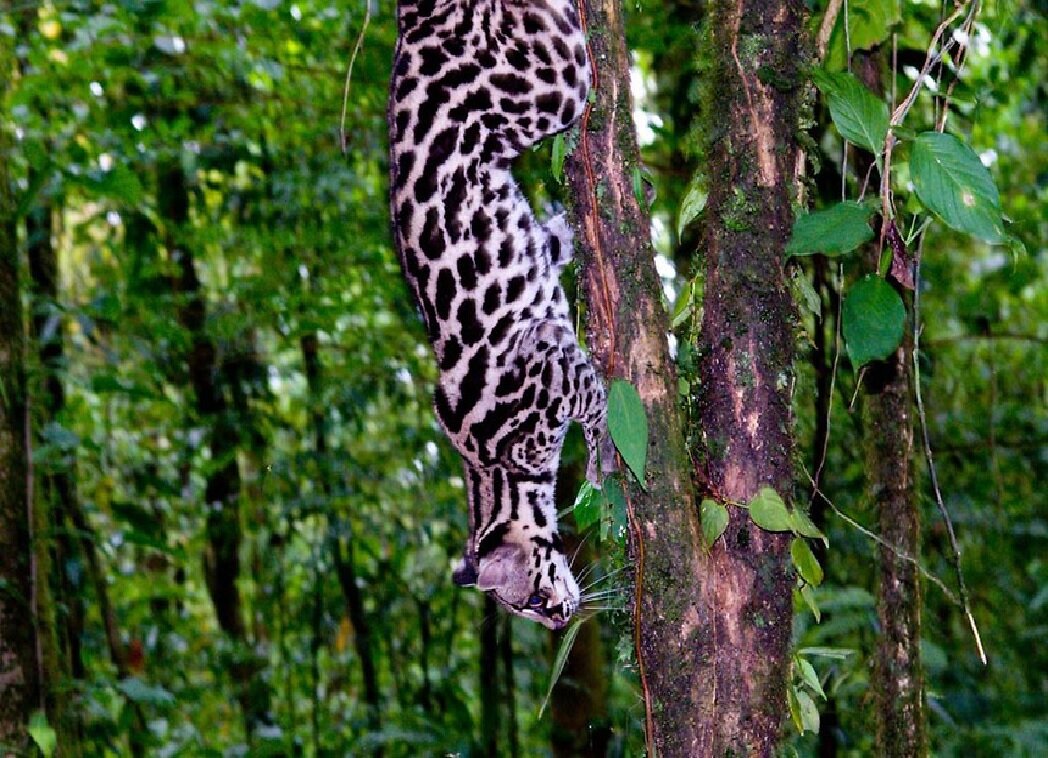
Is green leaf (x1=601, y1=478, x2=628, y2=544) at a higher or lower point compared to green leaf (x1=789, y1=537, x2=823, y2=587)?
higher

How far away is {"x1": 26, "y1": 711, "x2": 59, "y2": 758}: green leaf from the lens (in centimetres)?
339

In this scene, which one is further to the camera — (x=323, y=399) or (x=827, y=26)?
(x=323, y=399)

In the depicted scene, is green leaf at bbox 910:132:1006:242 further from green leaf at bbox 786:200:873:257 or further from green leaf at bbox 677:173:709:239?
green leaf at bbox 677:173:709:239

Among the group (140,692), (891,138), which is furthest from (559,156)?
(140,692)

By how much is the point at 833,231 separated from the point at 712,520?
2.21 feet

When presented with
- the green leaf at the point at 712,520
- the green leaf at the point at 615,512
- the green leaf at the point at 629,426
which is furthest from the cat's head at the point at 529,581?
the green leaf at the point at 629,426

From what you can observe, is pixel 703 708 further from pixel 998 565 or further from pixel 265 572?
pixel 265 572

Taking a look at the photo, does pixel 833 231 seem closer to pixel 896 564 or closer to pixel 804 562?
pixel 804 562

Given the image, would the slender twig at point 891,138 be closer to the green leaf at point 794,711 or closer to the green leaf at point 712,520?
the green leaf at point 712,520

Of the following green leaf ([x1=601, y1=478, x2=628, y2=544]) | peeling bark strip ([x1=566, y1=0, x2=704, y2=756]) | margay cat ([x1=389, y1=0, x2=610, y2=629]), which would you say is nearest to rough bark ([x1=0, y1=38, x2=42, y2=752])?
margay cat ([x1=389, y1=0, x2=610, y2=629])

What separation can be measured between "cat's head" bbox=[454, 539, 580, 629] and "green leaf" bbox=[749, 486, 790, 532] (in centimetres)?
A: 158

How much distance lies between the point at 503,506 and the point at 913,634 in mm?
1545

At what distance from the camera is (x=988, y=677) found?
652 cm

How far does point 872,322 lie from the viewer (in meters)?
2.32
